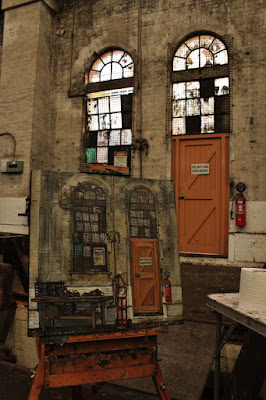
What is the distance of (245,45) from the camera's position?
6816mm

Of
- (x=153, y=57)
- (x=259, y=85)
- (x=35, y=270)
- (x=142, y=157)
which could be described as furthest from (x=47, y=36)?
(x=35, y=270)

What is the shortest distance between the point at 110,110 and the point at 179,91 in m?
1.77

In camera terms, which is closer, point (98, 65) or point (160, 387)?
Answer: point (160, 387)

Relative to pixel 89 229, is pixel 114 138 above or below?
above

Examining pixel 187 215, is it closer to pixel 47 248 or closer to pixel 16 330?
pixel 16 330

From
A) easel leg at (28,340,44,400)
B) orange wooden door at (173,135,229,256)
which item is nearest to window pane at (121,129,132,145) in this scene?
orange wooden door at (173,135,229,256)

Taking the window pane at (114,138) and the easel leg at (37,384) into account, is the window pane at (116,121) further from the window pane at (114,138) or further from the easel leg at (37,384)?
the easel leg at (37,384)

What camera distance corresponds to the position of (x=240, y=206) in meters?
6.45

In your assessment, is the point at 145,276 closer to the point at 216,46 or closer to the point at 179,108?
the point at 179,108

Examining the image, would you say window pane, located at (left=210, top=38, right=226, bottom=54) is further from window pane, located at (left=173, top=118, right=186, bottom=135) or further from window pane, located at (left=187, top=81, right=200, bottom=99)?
window pane, located at (left=173, top=118, right=186, bottom=135)

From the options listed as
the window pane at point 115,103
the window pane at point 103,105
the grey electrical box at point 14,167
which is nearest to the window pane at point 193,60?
the window pane at point 115,103

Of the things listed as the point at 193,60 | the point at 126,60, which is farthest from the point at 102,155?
the point at 193,60

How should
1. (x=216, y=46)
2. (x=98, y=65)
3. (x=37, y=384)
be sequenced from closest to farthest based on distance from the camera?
1. (x=37, y=384)
2. (x=216, y=46)
3. (x=98, y=65)

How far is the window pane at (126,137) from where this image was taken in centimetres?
771
